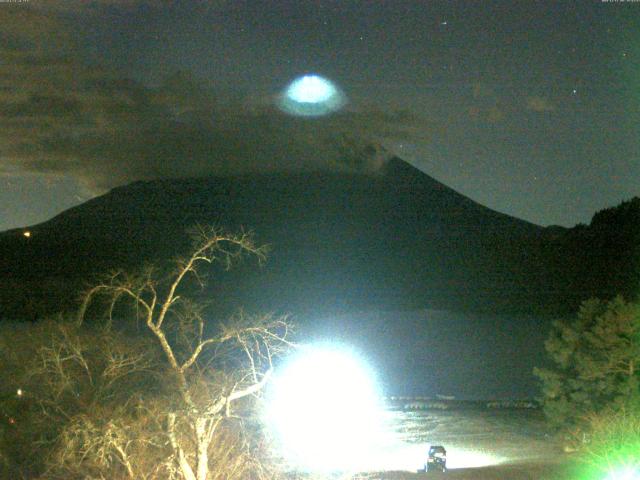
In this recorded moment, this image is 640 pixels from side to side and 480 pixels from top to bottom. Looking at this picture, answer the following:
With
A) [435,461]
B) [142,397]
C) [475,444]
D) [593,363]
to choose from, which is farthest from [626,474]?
[475,444]

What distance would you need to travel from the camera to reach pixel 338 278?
461ft

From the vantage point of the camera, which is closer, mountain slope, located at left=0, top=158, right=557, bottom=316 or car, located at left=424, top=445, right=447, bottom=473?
car, located at left=424, top=445, right=447, bottom=473

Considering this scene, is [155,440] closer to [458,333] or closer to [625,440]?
[625,440]

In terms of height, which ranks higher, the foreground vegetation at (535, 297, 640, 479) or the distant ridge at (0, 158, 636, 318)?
the distant ridge at (0, 158, 636, 318)

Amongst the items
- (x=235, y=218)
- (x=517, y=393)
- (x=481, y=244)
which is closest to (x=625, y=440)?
(x=517, y=393)

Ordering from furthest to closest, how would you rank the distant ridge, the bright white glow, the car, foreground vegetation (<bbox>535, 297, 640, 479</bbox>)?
the distant ridge, foreground vegetation (<bbox>535, 297, 640, 479</bbox>), the car, the bright white glow

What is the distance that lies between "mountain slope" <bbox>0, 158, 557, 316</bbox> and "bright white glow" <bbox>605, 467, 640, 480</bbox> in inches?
2215

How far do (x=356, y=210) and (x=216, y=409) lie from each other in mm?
168968

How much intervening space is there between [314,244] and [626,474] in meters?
142

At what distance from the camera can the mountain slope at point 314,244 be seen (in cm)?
11194

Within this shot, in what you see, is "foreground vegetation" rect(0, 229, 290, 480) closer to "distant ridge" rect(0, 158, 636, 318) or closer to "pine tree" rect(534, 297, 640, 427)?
"pine tree" rect(534, 297, 640, 427)

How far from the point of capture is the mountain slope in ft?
367

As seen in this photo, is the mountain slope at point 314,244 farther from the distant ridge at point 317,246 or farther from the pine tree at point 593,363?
the pine tree at point 593,363

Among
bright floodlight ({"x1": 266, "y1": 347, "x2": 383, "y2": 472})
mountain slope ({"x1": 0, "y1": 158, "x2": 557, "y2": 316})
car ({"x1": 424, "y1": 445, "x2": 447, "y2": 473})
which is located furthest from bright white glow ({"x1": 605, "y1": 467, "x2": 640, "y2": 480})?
mountain slope ({"x1": 0, "y1": 158, "x2": 557, "y2": 316})
